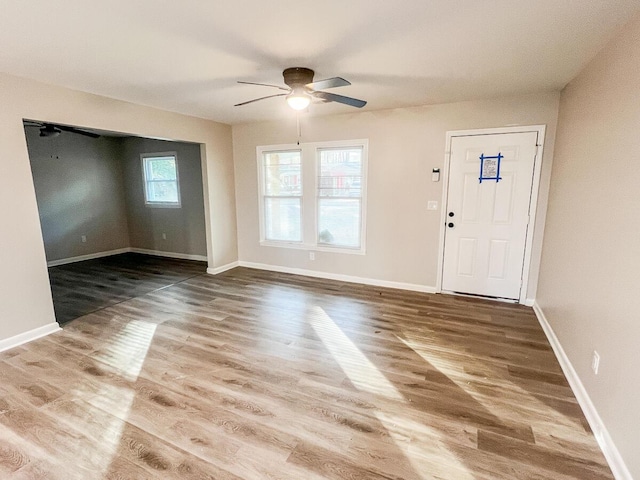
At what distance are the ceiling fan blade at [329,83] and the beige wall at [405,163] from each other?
6.11 feet

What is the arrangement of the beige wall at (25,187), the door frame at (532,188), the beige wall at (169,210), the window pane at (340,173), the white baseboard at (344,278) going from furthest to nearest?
the beige wall at (169,210) → the window pane at (340,173) → the white baseboard at (344,278) → the door frame at (532,188) → the beige wall at (25,187)

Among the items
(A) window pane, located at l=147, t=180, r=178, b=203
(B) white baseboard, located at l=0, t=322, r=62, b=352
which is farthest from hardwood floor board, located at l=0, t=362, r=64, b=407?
(A) window pane, located at l=147, t=180, r=178, b=203

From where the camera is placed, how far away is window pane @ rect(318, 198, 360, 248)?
4.61 m

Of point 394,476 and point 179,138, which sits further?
point 179,138

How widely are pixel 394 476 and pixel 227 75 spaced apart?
3.17 metres

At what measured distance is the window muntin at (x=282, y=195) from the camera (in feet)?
16.3

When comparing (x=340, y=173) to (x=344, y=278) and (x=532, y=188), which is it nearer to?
(x=344, y=278)

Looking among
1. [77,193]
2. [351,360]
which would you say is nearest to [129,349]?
[351,360]

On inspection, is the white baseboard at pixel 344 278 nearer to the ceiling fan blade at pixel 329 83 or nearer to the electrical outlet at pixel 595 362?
the electrical outlet at pixel 595 362

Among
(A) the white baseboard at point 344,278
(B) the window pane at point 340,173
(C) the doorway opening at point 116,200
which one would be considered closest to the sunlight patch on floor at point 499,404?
(A) the white baseboard at point 344,278

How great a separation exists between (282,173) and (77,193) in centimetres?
411

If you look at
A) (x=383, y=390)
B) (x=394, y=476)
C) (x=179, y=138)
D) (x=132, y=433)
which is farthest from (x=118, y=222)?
(x=394, y=476)

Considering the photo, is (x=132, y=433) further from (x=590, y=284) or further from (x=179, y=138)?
(x=179, y=138)

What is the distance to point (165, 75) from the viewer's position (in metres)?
2.80
